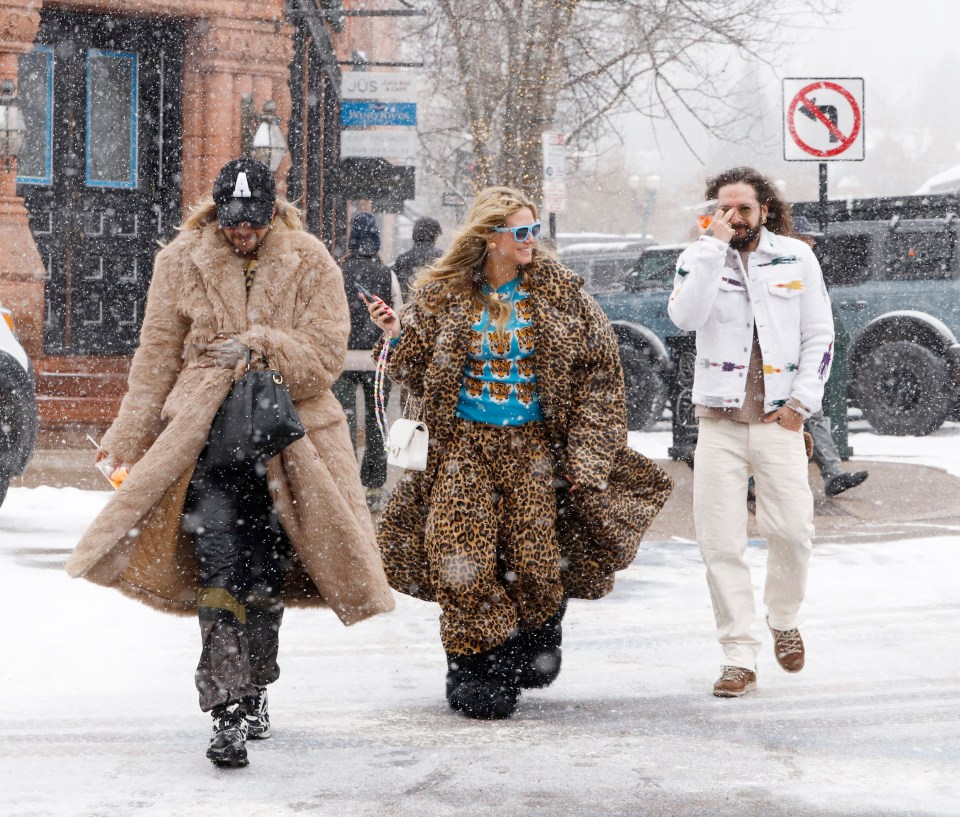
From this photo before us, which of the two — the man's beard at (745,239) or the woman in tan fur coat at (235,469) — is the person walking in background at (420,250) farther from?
the woman in tan fur coat at (235,469)

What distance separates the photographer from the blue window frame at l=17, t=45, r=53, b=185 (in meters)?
16.7

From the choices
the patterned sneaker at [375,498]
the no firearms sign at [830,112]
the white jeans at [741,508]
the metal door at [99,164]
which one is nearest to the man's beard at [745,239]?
the white jeans at [741,508]

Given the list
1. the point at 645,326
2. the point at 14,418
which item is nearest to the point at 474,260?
the point at 14,418

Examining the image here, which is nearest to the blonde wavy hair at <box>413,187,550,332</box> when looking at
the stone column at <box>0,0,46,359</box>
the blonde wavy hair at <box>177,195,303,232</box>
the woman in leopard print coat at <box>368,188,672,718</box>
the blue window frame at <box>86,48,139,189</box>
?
the woman in leopard print coat at <box>368,188,672,718</box>

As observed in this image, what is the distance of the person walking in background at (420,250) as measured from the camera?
41.7ft

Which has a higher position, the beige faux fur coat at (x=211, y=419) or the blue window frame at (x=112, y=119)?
the blue window frame at (x=112, y=119)

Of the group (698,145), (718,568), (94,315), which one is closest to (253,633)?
(718,568)

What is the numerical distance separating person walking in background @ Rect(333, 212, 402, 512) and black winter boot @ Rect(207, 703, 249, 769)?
586cm

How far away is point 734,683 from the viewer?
5.80m

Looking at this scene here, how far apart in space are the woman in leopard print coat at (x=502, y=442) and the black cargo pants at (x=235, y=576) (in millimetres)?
587

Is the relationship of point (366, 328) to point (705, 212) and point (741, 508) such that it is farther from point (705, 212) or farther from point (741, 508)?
point (741, 508)

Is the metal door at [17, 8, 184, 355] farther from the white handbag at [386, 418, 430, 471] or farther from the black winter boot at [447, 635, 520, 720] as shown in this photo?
the black winter boot at [447, 635, 520, 720]

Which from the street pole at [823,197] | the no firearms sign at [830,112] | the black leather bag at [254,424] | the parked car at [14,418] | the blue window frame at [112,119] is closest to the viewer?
the black leather bag at [254,424]

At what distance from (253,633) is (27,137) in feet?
42.1
